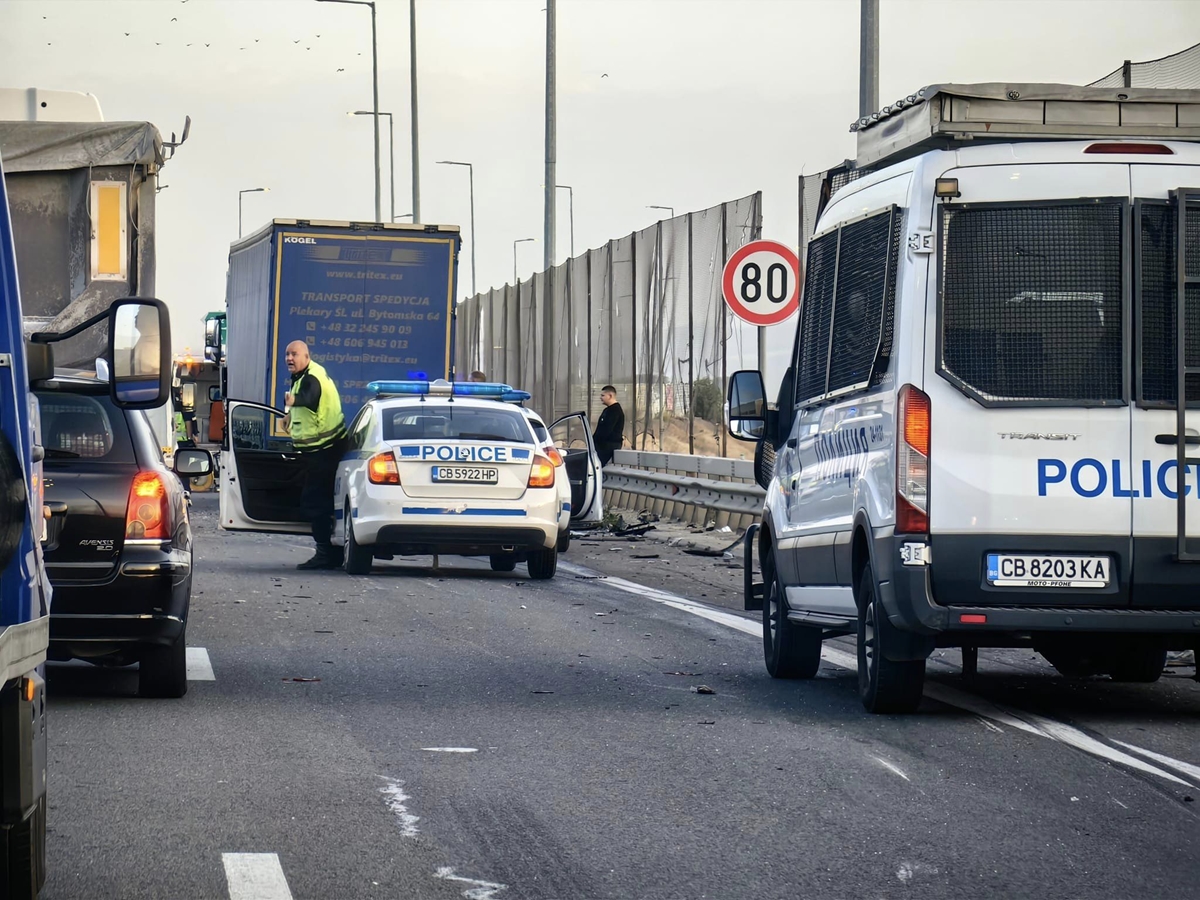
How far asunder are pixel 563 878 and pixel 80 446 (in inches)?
168

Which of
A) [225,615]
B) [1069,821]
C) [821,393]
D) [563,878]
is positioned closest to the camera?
[563,878]

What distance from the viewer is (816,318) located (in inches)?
400

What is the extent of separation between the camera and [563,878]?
5707 mm

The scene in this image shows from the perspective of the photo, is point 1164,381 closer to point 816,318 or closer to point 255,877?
point 816,318

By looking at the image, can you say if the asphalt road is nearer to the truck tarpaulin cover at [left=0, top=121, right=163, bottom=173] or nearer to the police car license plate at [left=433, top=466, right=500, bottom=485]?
the truck tarpaulin cover at [left=0, top=121, right=163, bottom=173]

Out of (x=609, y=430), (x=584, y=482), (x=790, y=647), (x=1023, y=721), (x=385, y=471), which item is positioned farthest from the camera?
(x=609, y=430)

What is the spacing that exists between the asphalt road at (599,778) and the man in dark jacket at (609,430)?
52.0 feet

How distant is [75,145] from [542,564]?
5803mm

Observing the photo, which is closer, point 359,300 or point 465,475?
point 465,475

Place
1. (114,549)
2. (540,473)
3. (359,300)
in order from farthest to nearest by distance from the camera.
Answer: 1. (359,300)
2. (540,473)
3. (114,549)

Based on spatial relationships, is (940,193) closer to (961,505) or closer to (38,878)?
(961,505)

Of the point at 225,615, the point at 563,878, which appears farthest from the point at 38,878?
the point at 225,615

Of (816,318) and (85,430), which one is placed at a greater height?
(816,318)

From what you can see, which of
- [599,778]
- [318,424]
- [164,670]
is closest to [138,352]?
[599,778]
